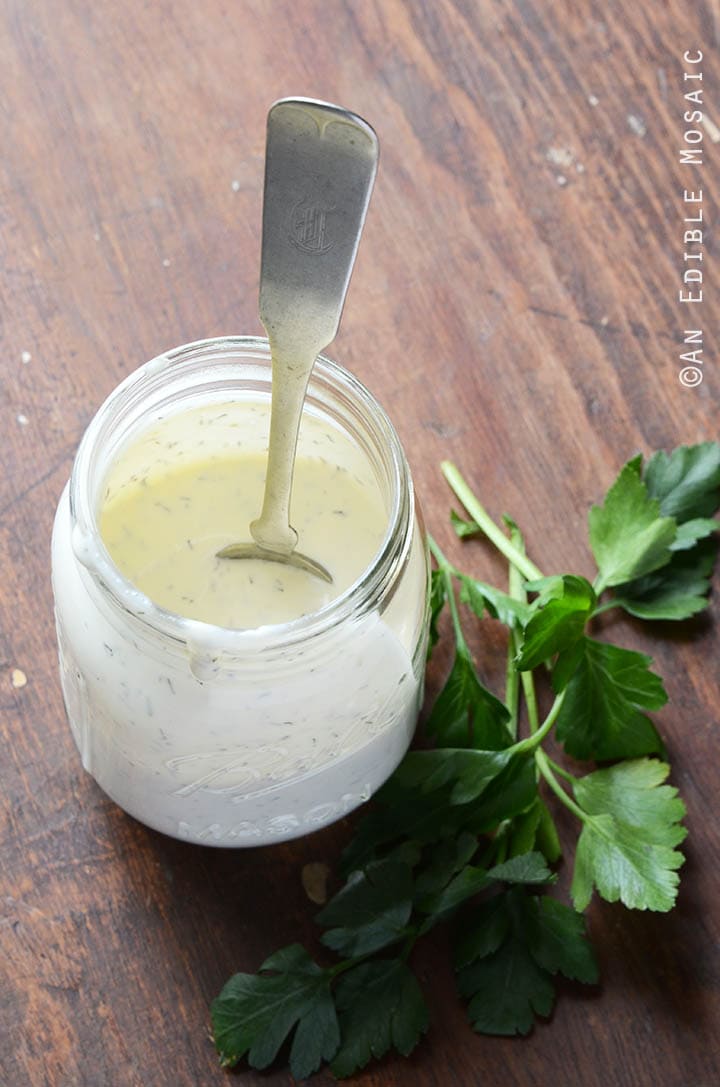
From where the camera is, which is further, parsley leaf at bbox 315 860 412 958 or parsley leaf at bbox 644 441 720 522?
parsley leaf at bbox 644 441 720 522

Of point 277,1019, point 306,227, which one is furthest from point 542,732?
point 306,227

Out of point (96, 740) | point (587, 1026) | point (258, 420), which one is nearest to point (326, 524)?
point (258, 420)

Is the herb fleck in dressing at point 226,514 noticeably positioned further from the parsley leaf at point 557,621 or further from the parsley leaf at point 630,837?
the parsley leaf at point 630,837

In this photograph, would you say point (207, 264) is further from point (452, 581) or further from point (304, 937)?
point (304, 937)

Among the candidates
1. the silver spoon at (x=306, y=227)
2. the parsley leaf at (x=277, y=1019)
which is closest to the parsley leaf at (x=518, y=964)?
the parsley leaf at (x=277, y=1019)

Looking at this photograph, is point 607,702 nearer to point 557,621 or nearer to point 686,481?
point 557,621

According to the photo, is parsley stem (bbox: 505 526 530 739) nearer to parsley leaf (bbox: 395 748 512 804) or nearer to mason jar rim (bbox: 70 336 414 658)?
parsley leaf (bbox: 395 748 512 804)

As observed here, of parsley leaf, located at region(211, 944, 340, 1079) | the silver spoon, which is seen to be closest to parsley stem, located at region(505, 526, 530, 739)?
parsley leaf, located at region(211, 944, 340, 1079)
